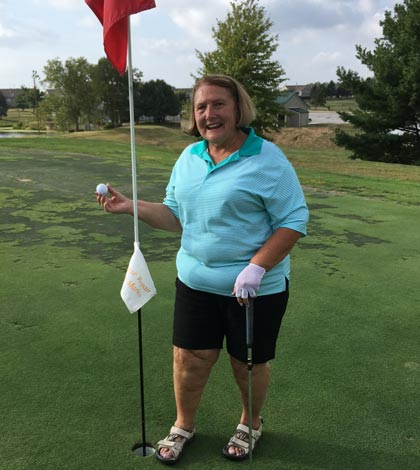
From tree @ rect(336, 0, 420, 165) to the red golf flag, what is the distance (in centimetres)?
2137

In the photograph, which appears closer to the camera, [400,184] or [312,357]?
[312,357]

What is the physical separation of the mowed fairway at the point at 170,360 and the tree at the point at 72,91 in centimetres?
4249

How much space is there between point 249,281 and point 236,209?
29 cm

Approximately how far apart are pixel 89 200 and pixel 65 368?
5481mm

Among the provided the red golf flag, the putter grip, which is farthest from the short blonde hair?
the putter grip

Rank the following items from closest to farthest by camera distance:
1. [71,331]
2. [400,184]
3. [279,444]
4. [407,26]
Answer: [279,444] → [71,331] → [400,184] → [407,26]

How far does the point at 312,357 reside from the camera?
300cm

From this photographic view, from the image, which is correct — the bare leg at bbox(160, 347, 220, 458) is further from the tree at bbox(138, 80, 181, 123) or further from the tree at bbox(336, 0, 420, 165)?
the tree at bbox(138, 80, 181, 123)

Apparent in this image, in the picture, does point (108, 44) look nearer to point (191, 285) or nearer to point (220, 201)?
point (220, 201)

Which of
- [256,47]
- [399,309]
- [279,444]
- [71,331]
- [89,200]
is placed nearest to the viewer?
[279,444]

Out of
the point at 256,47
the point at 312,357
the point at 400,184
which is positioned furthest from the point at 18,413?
the point at 256,47

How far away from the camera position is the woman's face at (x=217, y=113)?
2.00 m

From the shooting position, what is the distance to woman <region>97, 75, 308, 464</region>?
6.44 feet

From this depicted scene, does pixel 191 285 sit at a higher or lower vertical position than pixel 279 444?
higher
